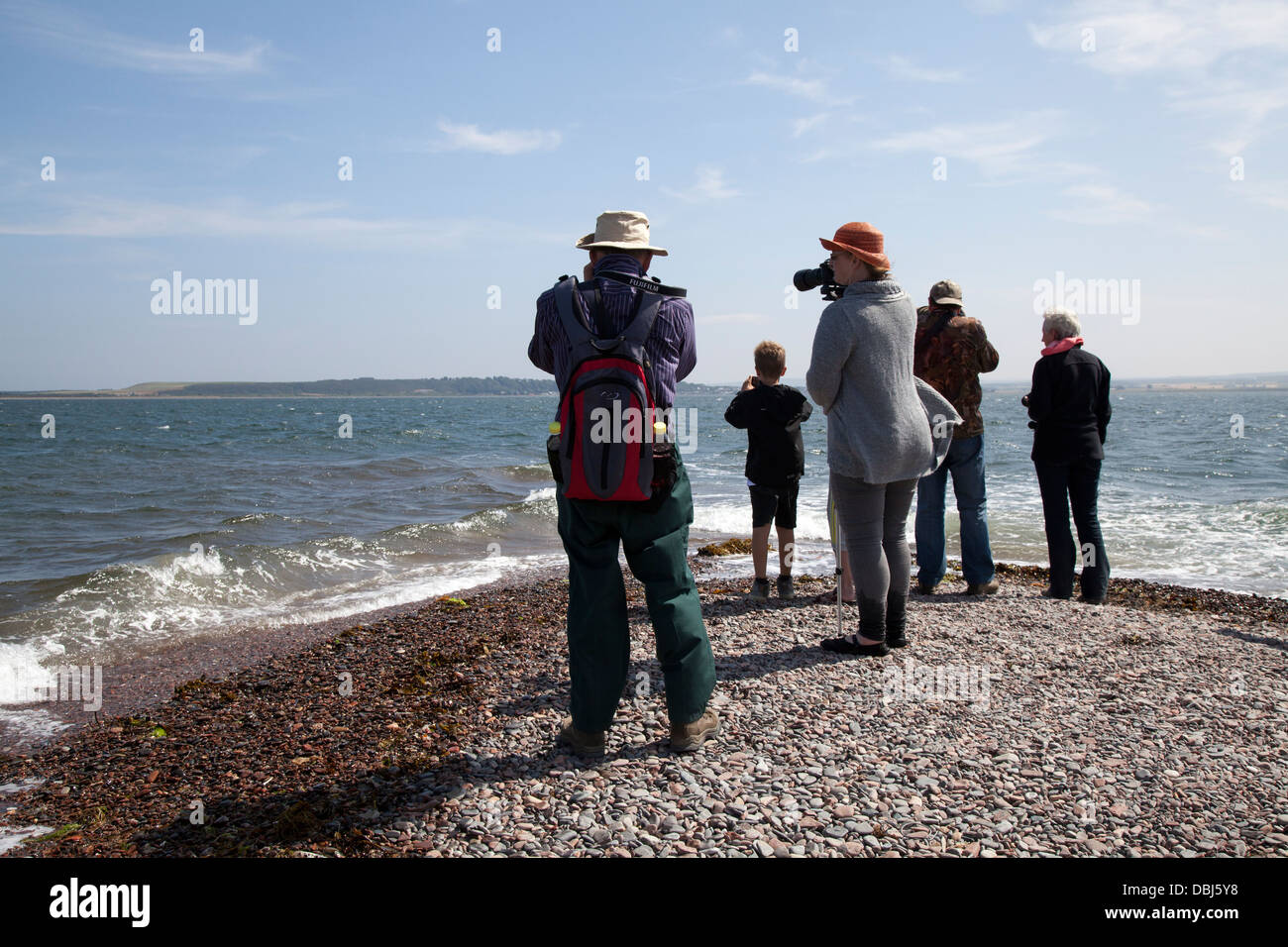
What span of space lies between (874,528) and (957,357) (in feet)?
8.43

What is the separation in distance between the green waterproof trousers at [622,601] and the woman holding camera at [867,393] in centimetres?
141

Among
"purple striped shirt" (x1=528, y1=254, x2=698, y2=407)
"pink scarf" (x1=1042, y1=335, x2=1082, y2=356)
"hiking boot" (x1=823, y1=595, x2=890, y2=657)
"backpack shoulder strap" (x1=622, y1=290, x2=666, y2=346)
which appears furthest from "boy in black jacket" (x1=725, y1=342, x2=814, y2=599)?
"backpack shoulder strap" (x1=622, y1=290, x2=666, y2=346)

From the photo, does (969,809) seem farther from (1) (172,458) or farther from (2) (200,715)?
(1) (172,458)

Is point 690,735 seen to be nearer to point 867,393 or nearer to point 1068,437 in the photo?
point 867,393

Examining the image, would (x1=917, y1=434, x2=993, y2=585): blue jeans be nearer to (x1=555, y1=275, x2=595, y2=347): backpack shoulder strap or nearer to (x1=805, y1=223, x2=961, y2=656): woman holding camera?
(x1=805, y1=223, x2=961, y2=656): woman holding camera

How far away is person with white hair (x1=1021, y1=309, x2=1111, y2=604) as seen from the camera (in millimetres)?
7090

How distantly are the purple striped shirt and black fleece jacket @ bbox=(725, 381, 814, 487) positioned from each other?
3.30 metres

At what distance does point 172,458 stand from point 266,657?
25.1 m

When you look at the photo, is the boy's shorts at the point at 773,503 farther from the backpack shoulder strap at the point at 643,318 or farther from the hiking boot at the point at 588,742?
the backpack shoulder strap at the point at 643,318

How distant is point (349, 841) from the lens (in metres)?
3.44

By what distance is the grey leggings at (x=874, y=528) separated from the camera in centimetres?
508

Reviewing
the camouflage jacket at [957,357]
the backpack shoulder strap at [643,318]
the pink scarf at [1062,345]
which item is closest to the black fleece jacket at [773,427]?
the camouflage jacket at [957,357]

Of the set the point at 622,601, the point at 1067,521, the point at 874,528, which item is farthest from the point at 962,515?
the point at 622,601
